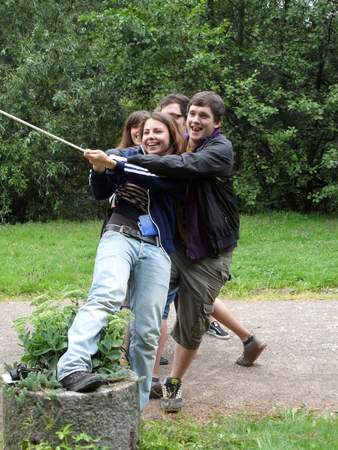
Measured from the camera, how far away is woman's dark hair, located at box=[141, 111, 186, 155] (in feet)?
13.5

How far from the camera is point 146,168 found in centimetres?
383

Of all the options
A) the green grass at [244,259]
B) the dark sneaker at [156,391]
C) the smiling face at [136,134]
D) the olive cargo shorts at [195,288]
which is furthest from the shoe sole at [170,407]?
the green grass at [244,259]

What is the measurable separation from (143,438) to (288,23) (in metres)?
12.2

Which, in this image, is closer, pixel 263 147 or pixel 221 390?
pixel 221 390

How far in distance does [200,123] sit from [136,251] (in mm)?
1011

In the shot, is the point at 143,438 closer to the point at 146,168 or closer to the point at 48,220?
the point at 146,168

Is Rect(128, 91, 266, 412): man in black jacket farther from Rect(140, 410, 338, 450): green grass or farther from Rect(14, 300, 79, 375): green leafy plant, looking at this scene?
Rect(14, 300, 79, 375): green leafy plant

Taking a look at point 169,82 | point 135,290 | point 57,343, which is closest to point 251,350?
point 135,290

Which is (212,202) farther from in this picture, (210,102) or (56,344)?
(56,344)

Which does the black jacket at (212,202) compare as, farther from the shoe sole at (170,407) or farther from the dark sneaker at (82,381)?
the dark sneaker at (82,381)

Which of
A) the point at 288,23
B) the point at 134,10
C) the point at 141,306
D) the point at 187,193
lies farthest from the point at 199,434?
the point at 288,23

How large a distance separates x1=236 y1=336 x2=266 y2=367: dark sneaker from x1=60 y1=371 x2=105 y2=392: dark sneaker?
2.13m

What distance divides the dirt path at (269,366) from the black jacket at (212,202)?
1046 millimetres

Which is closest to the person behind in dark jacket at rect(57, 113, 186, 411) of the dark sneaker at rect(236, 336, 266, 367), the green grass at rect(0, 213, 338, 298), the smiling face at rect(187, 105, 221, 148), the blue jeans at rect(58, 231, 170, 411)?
the blue jeans at rect(58, 231, 170, 411)
